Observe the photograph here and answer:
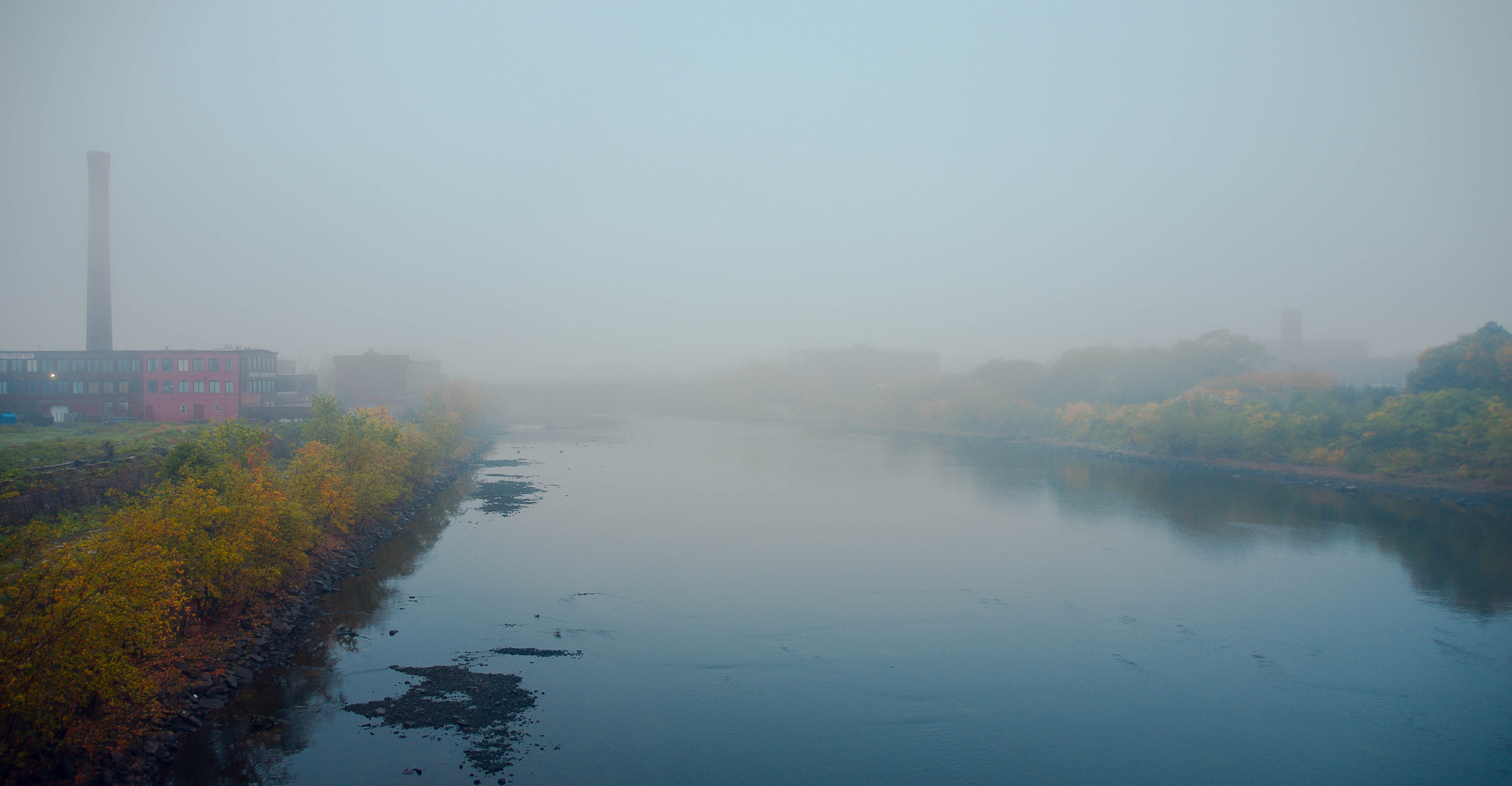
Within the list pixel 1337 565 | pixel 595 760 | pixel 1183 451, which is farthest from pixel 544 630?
pixel 1183 451

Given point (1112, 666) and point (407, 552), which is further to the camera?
point (407, 552)

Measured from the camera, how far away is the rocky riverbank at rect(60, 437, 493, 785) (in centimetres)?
550

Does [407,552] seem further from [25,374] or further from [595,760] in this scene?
[25,374]

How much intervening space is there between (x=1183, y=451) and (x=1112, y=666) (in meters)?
22.1

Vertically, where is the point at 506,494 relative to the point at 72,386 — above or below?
below

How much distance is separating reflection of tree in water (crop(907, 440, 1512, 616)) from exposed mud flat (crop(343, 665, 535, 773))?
45.1 feet

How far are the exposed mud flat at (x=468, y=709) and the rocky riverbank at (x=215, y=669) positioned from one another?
4.27 ft

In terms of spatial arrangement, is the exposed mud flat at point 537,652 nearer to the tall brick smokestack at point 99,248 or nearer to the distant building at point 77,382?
the distant building at point 77,382

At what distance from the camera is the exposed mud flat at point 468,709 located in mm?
6406

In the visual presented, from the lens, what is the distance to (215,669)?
23.7 ft

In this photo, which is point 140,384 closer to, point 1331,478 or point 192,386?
Result: point 192,386

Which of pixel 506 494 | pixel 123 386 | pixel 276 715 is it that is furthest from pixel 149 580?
pixel 123 386

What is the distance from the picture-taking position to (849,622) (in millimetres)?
10070

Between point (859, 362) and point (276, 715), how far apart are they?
6465 centimetres
